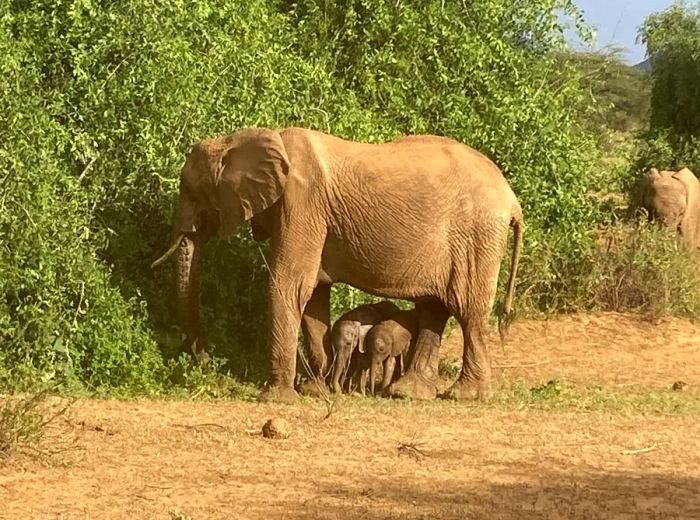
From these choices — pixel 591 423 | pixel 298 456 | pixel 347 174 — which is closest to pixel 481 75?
pixel 347 174

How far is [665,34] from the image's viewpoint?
19625 millimetres

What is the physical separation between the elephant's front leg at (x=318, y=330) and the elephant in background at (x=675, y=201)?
6.87 m

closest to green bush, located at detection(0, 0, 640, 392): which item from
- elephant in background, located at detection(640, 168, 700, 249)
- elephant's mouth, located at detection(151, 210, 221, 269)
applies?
elephant's mouth, located at detection(151, 210, 221, 269)

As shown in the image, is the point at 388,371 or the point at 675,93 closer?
the point at 388,371

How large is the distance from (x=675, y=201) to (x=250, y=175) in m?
7.90

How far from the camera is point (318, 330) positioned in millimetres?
9898

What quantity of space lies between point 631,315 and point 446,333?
7.86 feet

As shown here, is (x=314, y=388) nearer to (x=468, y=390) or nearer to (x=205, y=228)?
(x=468, y=390)

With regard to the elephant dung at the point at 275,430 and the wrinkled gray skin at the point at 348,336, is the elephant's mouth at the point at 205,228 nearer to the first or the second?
the wrinkled gray skin at the point at 348,336

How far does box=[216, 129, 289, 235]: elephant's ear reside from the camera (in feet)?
30.1

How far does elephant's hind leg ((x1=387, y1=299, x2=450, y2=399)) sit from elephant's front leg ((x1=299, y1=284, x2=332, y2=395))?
0.58 metres

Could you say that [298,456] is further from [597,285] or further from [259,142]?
[597,285]

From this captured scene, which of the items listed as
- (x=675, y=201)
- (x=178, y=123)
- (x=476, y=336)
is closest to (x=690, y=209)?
(x=675, y=201)

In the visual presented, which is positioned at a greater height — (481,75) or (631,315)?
(481,75)
